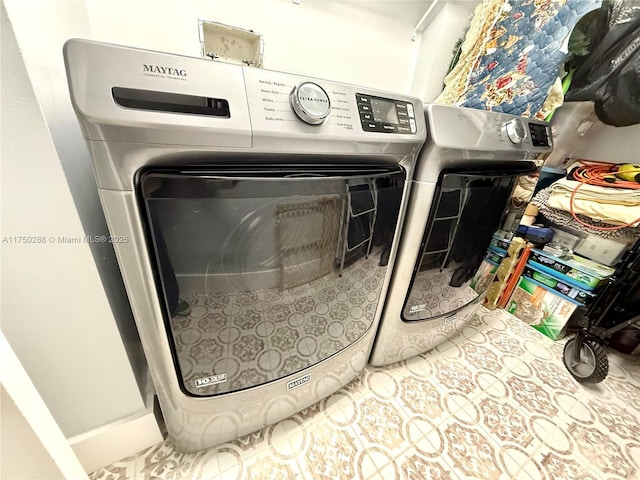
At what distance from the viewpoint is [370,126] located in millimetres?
455

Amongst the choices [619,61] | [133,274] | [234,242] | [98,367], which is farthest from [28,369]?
[619,61]

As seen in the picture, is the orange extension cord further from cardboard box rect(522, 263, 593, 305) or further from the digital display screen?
the digital display screen

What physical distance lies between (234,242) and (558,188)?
1532mm

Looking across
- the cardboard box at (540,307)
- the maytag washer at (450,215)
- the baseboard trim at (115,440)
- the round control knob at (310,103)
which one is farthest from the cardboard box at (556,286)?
the baseboard trim at (115,440)

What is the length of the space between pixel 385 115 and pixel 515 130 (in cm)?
46

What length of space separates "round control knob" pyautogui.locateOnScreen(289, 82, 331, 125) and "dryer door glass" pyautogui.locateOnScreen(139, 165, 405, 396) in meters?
0.09

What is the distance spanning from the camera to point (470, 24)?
1.11 meters

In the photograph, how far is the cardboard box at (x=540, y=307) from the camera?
3.68 ft

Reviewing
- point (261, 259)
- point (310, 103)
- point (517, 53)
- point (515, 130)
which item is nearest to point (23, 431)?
point (261, 259)

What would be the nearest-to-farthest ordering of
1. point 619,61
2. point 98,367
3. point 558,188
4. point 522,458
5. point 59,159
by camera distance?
1. point 59,159
2. point 98,367
3. point 522,458
4. point 619,61
5. point 558,188

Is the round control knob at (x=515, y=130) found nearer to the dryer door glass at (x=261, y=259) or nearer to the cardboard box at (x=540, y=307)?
the dryer door glass at (x=261, y=259)

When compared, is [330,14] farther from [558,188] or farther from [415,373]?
[415,373]

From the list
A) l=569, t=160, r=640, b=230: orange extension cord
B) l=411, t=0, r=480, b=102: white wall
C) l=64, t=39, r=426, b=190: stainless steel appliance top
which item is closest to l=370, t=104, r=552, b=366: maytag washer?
l=64, t=39, r=426, b=190: stainless steel appliance top

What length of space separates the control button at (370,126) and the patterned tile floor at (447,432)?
0.90 m
